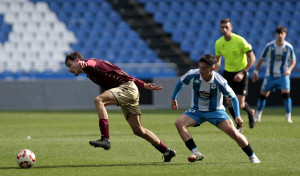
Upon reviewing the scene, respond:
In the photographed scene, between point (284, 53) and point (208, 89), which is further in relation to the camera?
point (284, 53)

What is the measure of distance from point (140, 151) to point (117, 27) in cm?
1598

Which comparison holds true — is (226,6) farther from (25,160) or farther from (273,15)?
(25,160)

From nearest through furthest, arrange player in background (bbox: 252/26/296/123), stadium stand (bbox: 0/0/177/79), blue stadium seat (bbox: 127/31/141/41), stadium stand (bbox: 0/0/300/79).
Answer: player in background (bbox: 252/26/296/123) → stadium stand (bbox: 0/0/177/79) → stadium stand (bbox: 0/0/300/79) → blue stadium seat (bbox: 127/31/141/41)

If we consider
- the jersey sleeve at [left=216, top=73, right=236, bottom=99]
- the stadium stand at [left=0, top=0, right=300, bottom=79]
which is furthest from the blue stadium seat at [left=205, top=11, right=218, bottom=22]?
the jersey sleeve at [left=216, top=73, right=236, bottom=99]

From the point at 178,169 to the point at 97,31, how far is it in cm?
1769

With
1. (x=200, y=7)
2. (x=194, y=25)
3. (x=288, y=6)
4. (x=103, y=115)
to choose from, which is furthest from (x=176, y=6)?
(x=103, y=115)

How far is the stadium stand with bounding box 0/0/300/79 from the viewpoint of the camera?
23062 millimetres

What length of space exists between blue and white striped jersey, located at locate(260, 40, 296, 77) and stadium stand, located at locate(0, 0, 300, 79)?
9254 mm

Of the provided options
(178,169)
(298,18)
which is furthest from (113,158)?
(298,18)

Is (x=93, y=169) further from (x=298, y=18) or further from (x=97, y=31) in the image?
(x=298, y=18)

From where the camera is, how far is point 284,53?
520 inches

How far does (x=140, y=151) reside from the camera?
852 centimetres

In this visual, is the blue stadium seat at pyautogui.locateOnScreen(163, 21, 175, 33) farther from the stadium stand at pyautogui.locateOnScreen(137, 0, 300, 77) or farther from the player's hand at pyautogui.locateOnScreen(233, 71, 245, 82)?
the player's hand at pyautogui.locateOnScreen(233, 71, 245, 82)

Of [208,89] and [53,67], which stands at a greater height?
[208,89]
